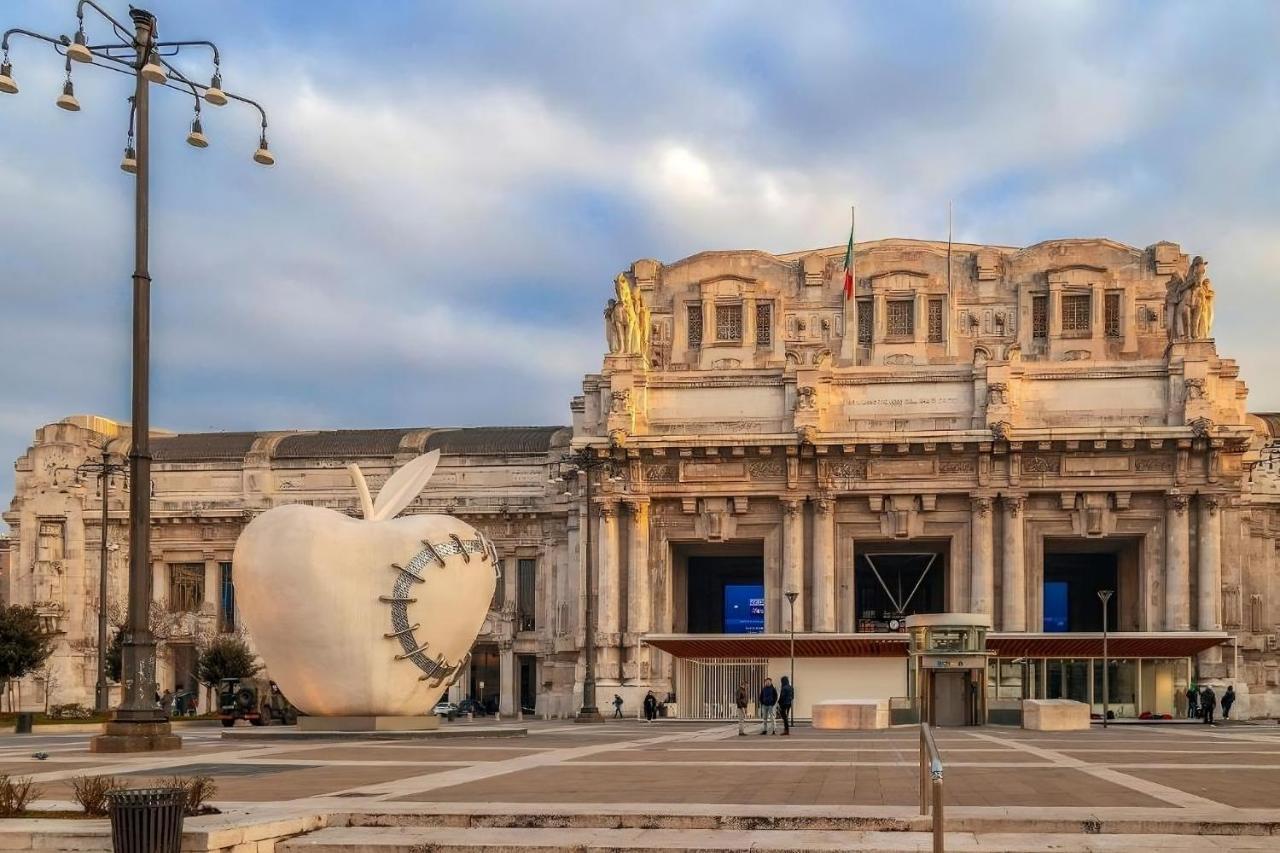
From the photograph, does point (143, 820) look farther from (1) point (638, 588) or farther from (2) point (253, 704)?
(1) point (638, 588)

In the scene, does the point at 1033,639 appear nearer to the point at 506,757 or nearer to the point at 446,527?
the point at 446,527

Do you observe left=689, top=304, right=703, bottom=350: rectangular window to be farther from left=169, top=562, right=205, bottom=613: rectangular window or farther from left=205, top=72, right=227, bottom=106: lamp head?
left=205, top=72, right=227, bottom=106: lamp head

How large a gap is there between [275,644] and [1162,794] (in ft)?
79.0

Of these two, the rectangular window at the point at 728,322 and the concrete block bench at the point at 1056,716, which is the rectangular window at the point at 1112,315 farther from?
the concrete block bench at the point at 1056,716

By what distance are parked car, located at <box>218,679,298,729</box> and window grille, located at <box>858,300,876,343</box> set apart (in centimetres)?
3143

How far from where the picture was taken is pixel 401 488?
42.8 m

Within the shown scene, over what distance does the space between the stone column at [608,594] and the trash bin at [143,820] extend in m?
58.7

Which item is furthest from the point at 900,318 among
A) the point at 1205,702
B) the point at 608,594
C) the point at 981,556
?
the point at 1205,702

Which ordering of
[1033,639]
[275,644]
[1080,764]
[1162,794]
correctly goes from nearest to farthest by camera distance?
1. [1162,794]
2. [1080,764]
3. [275,644]
4. [1033,639]

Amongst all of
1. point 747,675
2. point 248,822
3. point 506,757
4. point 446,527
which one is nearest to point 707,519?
point 747,675

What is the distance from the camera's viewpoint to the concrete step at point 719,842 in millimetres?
16000

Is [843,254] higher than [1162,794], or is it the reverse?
[843,254]

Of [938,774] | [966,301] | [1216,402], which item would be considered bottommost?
[938,774]

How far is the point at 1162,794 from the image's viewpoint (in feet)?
68.2
